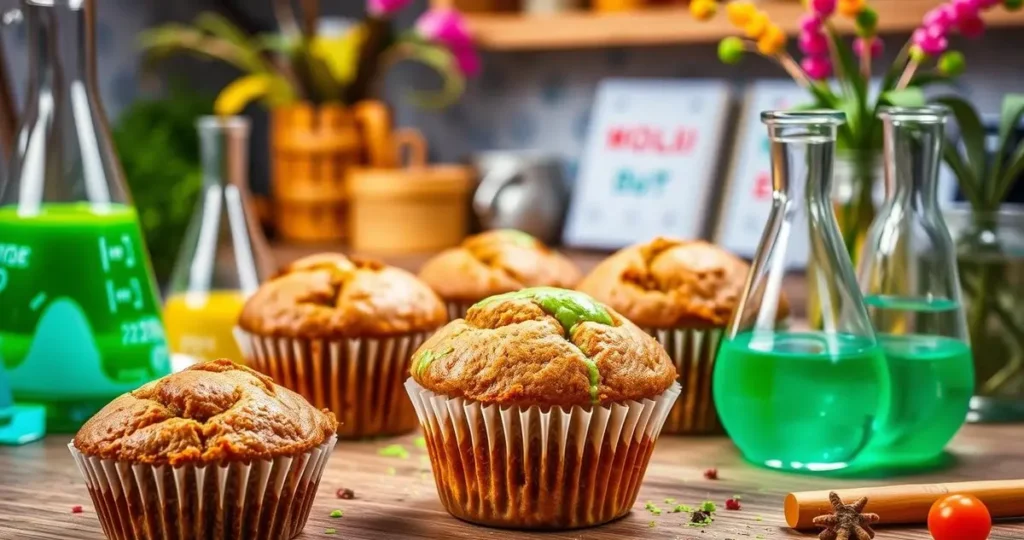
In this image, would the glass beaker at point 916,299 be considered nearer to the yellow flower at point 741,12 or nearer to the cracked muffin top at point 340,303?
the yellow flower at point 741,12

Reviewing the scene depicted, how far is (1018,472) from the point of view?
4.14 ft

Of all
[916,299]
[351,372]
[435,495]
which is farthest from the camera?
[351,372]

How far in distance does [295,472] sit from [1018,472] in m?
0.69

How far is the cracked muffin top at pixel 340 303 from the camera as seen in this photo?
1419 millimetres

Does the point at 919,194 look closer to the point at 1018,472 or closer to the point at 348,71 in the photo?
the point at 1018,472

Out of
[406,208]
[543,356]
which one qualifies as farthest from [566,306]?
[406,208]

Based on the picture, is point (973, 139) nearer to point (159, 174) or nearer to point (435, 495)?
point (435, 495)

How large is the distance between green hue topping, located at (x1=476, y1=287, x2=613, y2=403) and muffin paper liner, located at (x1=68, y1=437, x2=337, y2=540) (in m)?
0.25

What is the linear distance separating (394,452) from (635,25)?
1.72 metres

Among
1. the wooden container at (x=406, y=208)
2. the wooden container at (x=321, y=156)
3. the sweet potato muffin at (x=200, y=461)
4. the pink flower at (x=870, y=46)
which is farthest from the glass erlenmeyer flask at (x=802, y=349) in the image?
the wooden container at (x=321, y=156)

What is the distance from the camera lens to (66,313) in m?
1.37

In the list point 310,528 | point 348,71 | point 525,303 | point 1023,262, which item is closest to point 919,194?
point 1023,262

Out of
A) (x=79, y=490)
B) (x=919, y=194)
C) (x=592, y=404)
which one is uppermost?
(x=919, y=194)

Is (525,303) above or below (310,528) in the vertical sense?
above
